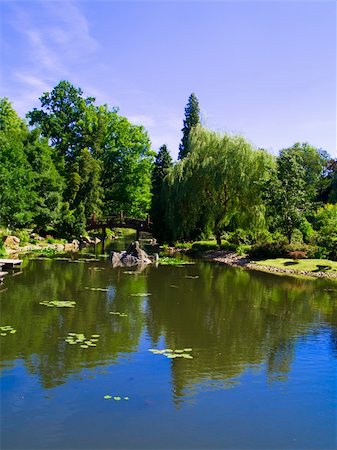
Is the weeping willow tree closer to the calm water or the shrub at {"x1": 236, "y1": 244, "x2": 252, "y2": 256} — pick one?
the shrub at {"x1": 236, "y1": 244, "x2": 252, "y2": 256}

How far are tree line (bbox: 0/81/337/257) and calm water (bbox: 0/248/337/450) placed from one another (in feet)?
50.8

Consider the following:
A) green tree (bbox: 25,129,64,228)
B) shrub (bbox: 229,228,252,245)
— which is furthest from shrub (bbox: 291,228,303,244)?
green tree (bbox: 25,129,64,228)

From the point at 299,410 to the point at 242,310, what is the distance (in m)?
7.60

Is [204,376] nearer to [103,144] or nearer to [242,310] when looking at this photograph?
[242,310]

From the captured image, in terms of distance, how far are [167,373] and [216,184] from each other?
25346 mm

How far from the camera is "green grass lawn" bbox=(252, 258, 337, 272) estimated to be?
25.2 meters

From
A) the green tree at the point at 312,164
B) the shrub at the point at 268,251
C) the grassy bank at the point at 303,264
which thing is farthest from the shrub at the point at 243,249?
the green tree at the point at 312,164

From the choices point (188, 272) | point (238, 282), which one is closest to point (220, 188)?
point (188, 272)

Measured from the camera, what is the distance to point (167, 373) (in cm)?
825

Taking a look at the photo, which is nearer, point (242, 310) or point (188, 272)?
point (242, 310)

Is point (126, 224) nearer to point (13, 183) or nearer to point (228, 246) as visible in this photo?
point (228, 246)

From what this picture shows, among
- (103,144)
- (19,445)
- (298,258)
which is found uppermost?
(103,144)

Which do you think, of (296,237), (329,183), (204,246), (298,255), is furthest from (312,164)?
(298,255)

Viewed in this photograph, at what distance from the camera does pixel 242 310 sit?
14.5 metres
